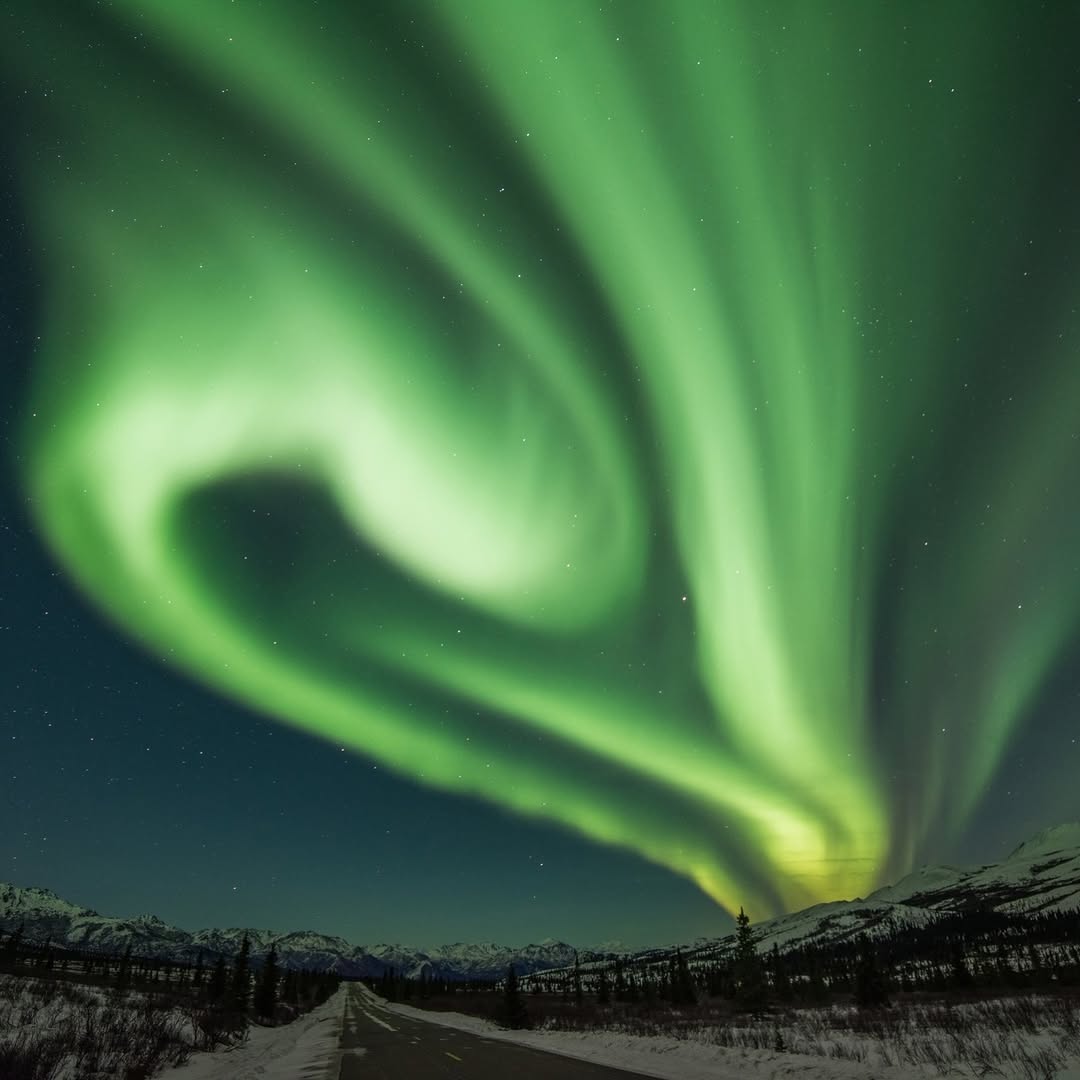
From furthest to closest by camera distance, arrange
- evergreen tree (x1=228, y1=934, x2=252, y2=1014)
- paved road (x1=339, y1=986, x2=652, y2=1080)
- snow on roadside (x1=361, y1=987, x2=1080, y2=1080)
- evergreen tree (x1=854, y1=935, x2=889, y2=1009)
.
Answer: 1. evergreen tree (x1=854, y1=935, x2=889, y2=1009)
2. evergreen tree (x1=228, y1=934, x2=252, y2=1014)
3. paved road (x1=339, y1=986, x2=652, y2=1080)
4. snow on roadside (x1=361, y1=987, x2=1080, y2=1080)

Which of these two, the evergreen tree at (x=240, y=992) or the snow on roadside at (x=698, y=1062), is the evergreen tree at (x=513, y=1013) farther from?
the evergreen tree at (x=240, y=992)

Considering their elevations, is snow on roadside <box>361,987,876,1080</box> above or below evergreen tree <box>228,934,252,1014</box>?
below

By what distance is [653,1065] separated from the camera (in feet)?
59.3

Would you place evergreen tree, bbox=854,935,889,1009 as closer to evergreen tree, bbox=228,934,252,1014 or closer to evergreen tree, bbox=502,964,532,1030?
evergreen tree, bbox=502,964,532,1030

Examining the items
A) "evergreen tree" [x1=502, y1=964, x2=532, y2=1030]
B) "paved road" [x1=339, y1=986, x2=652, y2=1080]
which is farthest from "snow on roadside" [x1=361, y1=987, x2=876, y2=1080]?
"evergreen tree" [x1=502, y1=964, x2=532, y2=1030]

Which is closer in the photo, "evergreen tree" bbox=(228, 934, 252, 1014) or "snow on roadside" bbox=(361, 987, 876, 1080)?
"snow on roadside" bbox=(361, 987, 876, 1080)

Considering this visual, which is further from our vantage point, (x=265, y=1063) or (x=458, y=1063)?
(x=265, y=1063)

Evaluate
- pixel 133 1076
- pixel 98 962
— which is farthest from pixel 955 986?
pixel 98 962

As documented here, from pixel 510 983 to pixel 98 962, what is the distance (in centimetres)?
17931

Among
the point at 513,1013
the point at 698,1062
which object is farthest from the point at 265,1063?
the point at 513,1013

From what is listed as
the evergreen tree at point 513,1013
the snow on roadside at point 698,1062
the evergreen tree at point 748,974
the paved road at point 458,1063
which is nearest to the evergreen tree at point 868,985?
the evergreen tree at point 748,974

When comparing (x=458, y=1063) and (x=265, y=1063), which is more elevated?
(x=265, y=1063)

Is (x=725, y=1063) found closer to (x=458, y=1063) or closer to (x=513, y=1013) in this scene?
(x=458, y=1063)

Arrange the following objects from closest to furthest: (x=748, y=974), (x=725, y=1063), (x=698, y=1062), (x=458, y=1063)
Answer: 1. (x=725, y=1063)
2. (x=458, y=1063)
3. (x=698, y=1062)
4. (x=748, y=974)
